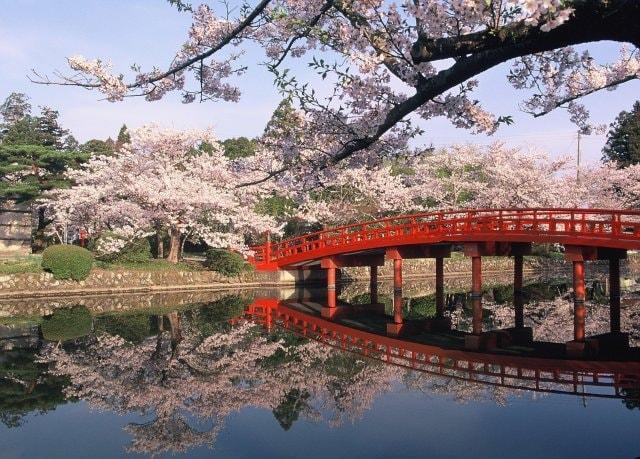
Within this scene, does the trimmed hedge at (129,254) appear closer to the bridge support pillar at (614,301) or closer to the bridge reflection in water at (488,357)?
the bridge reflection in water at (488,357)

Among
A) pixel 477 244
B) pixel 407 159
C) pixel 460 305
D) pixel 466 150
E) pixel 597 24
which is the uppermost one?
pixel 466 150

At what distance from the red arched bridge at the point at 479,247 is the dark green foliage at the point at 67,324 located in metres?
7.95

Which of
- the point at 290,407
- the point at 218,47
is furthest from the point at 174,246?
the point at 218,47

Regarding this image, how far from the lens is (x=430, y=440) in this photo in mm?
7812

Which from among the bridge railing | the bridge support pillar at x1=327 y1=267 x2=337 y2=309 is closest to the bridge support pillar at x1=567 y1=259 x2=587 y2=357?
the bridge railing

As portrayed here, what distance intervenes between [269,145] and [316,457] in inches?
148

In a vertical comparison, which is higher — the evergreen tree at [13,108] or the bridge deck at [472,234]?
the evergreen tree at [13,108]

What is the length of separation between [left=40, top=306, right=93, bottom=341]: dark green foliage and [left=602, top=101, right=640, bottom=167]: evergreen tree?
1527 inches

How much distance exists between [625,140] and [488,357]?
41.3m

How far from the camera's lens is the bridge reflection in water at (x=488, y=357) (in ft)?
34.5

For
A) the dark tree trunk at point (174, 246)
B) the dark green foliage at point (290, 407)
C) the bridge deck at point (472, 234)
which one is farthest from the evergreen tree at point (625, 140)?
the dark green foliage at point (290, 407)

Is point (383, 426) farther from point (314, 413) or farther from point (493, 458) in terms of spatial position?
point (493, 458)

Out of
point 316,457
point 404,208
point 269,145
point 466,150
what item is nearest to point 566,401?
point 316,457

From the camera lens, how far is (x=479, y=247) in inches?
808
